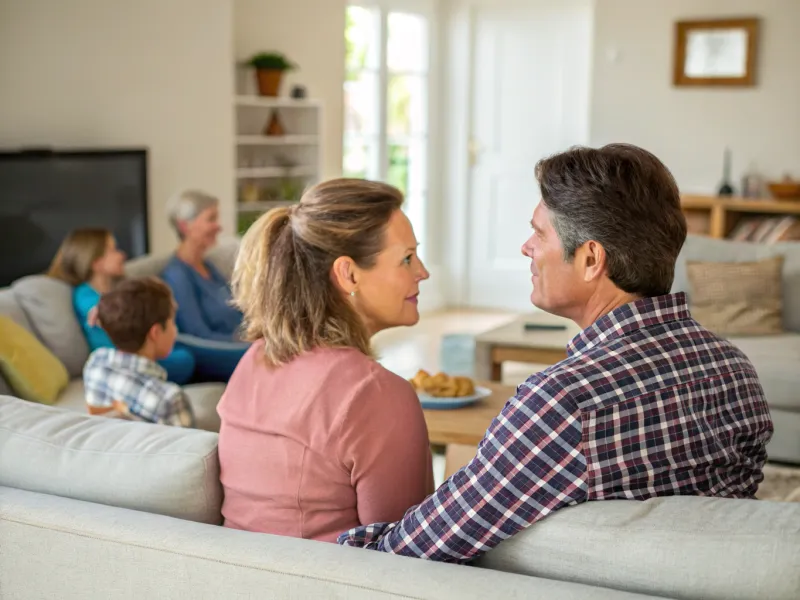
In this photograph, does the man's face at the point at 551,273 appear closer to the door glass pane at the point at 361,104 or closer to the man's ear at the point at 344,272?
the man's ear at the point at 344,272

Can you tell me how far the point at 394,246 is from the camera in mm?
1925

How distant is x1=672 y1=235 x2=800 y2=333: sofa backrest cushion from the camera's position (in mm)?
4684

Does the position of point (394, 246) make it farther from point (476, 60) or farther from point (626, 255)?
point (476, 60)

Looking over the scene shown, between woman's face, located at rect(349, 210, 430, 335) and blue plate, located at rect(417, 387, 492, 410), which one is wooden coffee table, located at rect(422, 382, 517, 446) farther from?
woman's face, located at rect(349, 210, 430, 335)

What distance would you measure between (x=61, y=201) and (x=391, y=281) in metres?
3.47

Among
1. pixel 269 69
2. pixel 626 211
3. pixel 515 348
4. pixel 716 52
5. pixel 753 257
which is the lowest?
pixel 515 348

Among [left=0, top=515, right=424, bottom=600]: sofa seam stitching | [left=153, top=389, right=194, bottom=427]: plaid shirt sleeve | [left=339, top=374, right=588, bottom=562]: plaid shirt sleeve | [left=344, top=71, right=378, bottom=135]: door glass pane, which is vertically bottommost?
[left=153, top=389, right=194, bottom=427]: plaid shirt sleeve

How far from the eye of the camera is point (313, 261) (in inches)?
73.0

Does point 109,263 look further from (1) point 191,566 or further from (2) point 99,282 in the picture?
(1) point 191,566

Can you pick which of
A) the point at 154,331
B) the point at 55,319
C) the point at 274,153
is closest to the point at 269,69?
the point at 274,153

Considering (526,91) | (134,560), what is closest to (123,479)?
(134,560)

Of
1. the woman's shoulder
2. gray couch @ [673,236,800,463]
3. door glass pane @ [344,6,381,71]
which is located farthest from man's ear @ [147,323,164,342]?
door glass pane @ [344,6,381,71]

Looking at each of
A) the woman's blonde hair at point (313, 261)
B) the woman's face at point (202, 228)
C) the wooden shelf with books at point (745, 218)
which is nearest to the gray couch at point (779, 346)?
the wooden shelf with books at point (745, 218)

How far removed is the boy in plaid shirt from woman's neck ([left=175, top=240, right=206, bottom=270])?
122 centimetres
